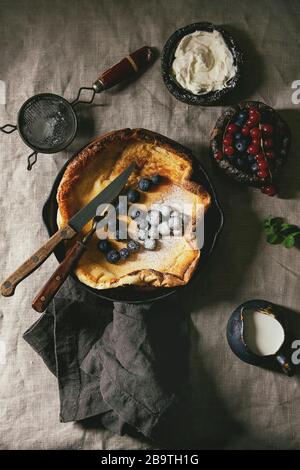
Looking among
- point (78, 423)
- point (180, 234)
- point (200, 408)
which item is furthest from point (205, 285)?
point (78, 423)

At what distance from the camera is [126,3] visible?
5.54 feet

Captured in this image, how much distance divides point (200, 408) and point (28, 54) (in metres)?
1.08

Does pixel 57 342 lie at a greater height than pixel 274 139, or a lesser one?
lesser

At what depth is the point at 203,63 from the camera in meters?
1.61

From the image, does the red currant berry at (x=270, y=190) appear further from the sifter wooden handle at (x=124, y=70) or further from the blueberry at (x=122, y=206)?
the sifter wooden handle at (x=124, y=70)

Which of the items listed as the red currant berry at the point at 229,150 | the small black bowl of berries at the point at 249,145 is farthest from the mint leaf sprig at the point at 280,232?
the red currant berry at the point at 229,150

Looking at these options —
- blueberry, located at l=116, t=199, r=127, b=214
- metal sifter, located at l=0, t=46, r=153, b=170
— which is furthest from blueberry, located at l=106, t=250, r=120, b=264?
metal sifter, located at l=0, t=46, r=153, b=170

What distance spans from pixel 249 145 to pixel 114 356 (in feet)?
2.15

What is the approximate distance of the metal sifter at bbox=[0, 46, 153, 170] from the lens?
5.24ft

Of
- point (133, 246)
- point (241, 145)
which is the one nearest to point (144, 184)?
point (133, 246)

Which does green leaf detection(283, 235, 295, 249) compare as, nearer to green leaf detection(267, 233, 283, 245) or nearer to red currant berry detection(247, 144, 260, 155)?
green leaf detection(267, 233, 283, 245)

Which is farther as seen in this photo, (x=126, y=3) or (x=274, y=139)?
(x=126, y=3)

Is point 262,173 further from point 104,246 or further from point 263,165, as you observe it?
point 104,246

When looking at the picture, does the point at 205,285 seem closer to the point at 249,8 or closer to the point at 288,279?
the point at 288,279
